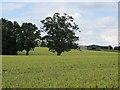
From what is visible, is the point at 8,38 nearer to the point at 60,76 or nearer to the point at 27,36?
the point at 27,36

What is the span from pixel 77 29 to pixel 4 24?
2695 cm

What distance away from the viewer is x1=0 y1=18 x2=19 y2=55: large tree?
112 m

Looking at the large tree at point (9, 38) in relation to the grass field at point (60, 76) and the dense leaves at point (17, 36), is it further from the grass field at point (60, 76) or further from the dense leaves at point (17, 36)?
the grass field at point (60, 76)

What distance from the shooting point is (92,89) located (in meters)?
13.4

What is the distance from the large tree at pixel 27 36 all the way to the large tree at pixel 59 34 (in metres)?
4.31

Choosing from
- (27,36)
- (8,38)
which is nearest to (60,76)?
(8,38)

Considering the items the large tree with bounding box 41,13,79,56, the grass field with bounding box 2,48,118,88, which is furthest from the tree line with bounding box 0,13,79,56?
the grass field with bounding box 2,48,118,88

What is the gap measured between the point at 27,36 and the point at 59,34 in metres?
11.7

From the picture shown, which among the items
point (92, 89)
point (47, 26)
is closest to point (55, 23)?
point (47, 26)

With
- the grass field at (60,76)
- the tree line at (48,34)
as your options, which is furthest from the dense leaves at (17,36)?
the grass field at (60,76)

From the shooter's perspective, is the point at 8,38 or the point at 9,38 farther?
the point at 9,38

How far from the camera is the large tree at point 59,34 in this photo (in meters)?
120

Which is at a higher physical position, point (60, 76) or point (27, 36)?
point (27, 36)

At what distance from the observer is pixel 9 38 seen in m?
115
